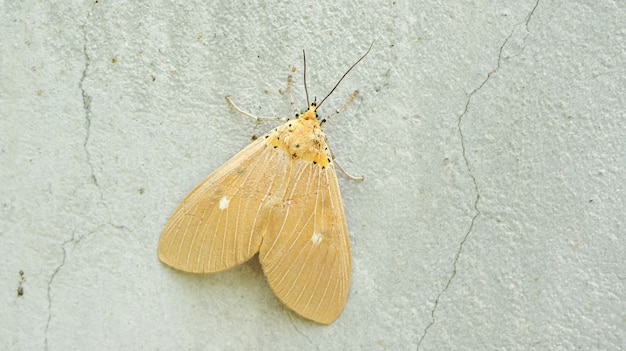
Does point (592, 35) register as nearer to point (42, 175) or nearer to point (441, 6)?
point (441, 6)

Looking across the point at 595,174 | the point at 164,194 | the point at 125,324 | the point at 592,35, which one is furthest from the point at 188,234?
the point at 592,35

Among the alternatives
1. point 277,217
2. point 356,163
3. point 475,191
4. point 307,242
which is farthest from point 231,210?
point 475,191

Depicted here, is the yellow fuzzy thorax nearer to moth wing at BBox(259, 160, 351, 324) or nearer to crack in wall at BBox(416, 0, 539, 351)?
moth wing at BBox(259, 160, 351, 324)

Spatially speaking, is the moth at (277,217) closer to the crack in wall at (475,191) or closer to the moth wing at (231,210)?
the moth wing at (231,210)

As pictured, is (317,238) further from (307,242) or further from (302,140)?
(302,140)

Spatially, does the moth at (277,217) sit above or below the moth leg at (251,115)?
below

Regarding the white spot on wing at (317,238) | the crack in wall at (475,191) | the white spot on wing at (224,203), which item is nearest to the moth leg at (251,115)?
the white spot on wing at (224,203)
